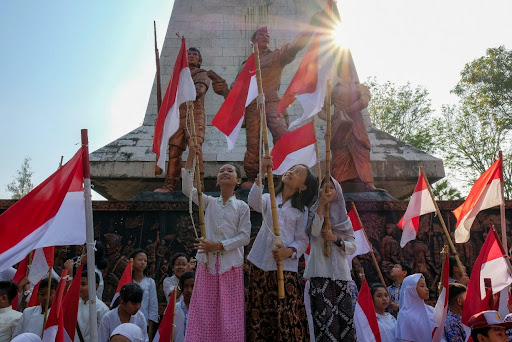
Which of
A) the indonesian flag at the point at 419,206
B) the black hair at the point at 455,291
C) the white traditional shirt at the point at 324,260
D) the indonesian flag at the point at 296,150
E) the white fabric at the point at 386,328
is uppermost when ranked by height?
the indonesian flag at the point at 296,150

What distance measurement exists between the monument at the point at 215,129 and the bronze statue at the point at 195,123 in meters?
1.26

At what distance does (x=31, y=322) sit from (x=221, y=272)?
1692 mm

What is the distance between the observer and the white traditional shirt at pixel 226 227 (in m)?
3.67

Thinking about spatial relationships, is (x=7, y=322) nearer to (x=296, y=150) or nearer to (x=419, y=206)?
(x=296, y=150)

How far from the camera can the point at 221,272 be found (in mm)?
3641

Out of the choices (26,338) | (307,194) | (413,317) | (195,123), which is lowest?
(413,317)

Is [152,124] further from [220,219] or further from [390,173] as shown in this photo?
[220,219]

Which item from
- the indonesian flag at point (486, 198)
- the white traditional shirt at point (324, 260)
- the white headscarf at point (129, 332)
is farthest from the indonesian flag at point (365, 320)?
the white headscarf at point (129, 332)

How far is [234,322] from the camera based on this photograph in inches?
139

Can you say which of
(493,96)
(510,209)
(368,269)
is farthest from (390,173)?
(493,96)

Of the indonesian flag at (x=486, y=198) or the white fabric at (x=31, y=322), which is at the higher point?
the indonesian flag at (x=486, y=198)

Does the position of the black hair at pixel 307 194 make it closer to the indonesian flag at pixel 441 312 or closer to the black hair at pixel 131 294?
the indonesian flag at pixel 441 312

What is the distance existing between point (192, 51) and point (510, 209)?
5.65 meters

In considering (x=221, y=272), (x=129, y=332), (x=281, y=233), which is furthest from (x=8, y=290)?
(x=281, y=233)
